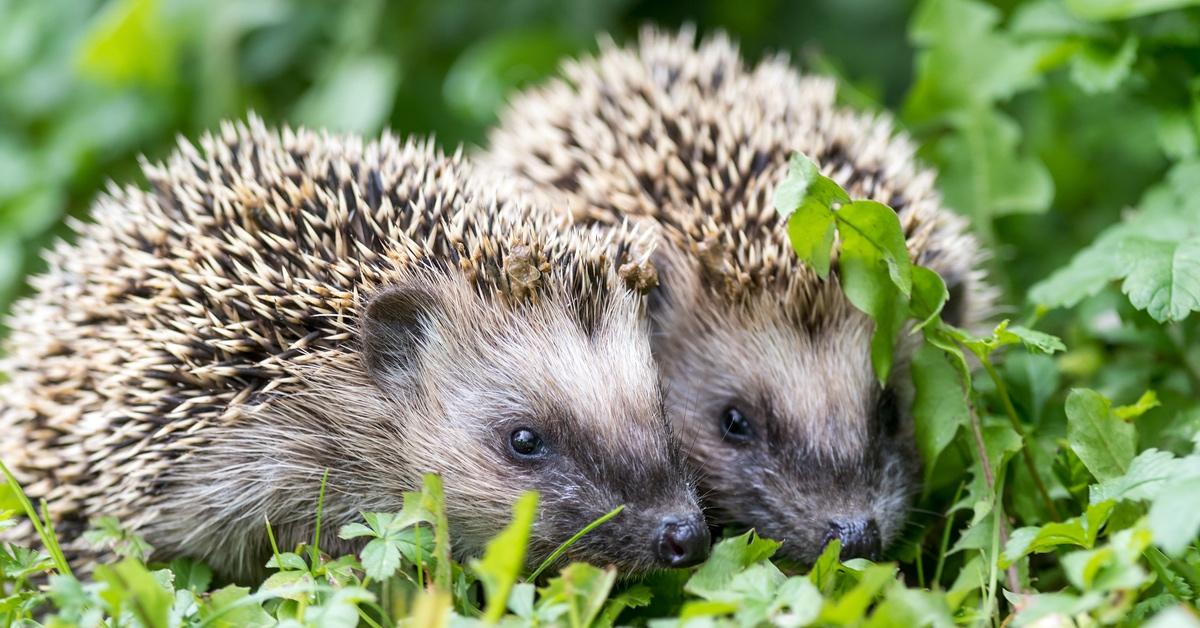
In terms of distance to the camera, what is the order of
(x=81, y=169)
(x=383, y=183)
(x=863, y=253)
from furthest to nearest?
1. (x=81, y=169)
2. (x=383, y=183)
3. (x=863, y=253)

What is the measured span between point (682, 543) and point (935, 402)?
65cm

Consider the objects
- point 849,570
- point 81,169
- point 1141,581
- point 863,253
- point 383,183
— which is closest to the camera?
point 1141,581

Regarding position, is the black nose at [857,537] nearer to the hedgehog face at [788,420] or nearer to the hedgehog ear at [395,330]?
the hedgehog face at [788,420]

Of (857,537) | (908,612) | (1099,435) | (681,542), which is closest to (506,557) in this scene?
(681,542)

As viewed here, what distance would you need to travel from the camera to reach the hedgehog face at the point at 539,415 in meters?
2.11

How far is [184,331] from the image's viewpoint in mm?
2268

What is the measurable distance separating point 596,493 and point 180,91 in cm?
264

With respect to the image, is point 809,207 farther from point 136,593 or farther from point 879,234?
point 136,593

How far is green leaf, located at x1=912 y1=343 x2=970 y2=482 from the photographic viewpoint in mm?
2326

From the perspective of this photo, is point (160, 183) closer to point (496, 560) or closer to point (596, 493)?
point (596, 493)

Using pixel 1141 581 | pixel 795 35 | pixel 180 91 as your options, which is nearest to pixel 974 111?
pixel 795 35

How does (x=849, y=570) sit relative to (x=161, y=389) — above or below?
below

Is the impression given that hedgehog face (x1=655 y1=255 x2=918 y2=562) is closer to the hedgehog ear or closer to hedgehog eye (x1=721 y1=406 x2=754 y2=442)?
hedgehog eye (x1=721 y1=406 x2=754 y2=442)

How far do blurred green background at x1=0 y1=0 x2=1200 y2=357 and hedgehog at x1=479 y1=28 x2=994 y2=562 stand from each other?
0.44 m
